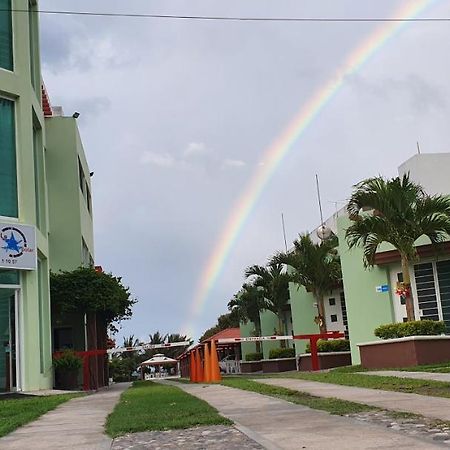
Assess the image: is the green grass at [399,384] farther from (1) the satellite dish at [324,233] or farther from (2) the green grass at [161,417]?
(1) the satellite dish at [324,233]

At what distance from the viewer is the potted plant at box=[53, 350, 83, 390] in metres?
21.1

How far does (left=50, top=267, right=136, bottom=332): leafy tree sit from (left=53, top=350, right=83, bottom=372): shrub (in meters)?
2.48

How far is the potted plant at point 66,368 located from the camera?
832 inches

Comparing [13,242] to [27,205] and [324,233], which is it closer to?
[27,205]

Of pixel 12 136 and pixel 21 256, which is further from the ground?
pixel 12 136

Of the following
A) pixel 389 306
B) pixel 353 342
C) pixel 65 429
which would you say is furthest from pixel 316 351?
pixel 65 429

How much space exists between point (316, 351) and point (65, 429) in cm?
1771

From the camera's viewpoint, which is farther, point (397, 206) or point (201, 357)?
point (201, 357)

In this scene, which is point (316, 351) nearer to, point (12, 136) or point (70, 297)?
point (70, 297)

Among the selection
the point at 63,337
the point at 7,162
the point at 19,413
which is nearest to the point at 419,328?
the point at 19,413

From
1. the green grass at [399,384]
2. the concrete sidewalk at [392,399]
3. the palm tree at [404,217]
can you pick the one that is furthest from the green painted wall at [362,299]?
the concrete sidewalk at [392,399]

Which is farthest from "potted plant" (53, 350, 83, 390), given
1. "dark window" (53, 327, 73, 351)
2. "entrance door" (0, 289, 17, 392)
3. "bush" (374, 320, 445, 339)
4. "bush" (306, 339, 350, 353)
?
"bush" (374, 320, 445, 339)

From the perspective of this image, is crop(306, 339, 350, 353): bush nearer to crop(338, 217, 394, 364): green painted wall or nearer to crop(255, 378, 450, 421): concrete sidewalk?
crop(338, 217, 394, 364): green painted wall

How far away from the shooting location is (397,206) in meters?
18.6
